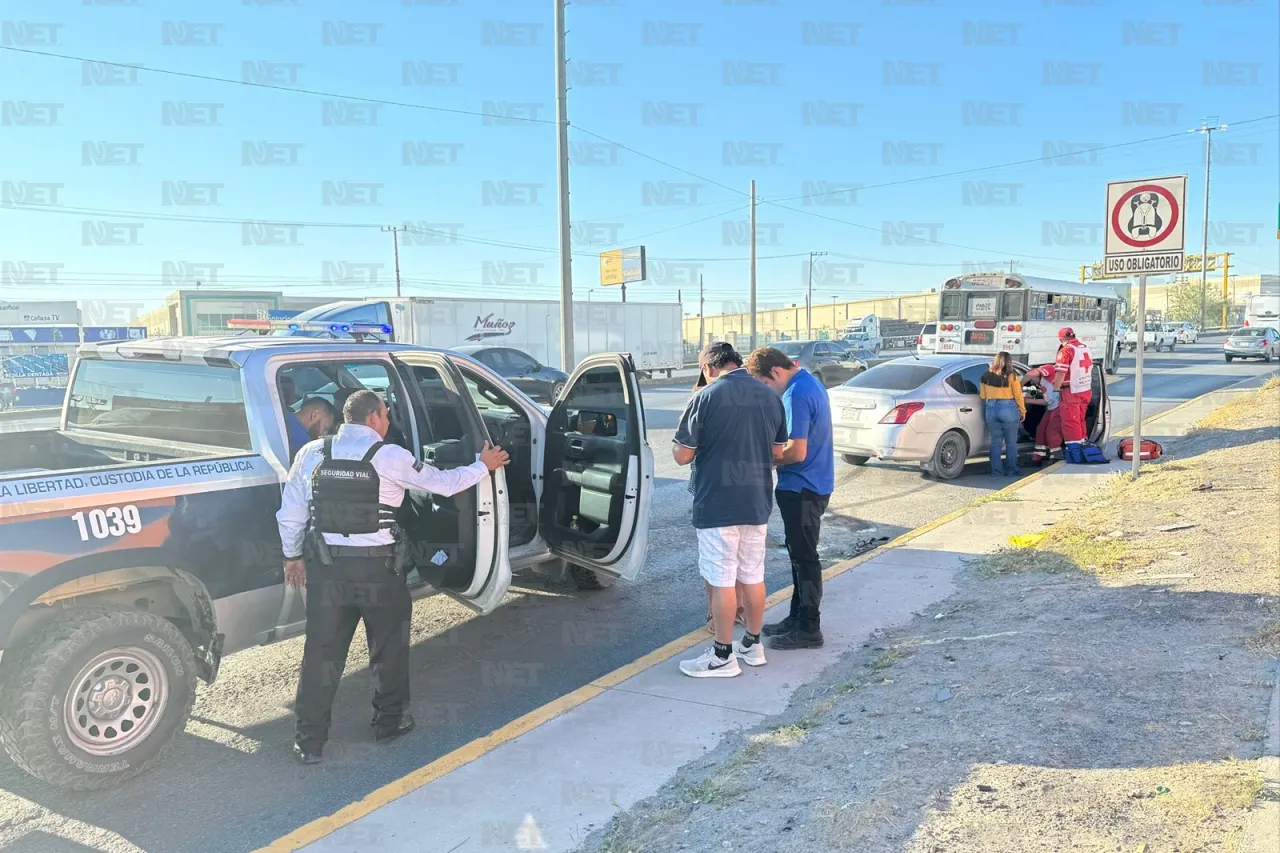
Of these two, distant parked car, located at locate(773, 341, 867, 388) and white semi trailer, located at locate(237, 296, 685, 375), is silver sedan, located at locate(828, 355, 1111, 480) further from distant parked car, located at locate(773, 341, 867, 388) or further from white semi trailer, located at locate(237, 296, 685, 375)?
distant parked car, located at locate(773, 341, 867, 388)

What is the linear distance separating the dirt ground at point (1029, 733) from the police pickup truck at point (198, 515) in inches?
65.5

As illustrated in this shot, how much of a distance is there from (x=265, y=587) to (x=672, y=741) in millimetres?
2061

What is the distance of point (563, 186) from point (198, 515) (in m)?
16.7

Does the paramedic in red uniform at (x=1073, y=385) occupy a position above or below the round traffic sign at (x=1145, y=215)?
below

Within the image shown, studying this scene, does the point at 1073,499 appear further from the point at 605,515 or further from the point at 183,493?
the point at 183,493

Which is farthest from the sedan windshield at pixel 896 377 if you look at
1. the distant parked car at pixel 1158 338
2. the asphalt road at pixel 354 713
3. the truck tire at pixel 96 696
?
the distant parked car at pixel 1158 338

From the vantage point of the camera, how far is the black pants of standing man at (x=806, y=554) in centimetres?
512

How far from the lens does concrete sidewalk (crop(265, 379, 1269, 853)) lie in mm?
3266

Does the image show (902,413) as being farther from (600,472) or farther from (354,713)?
(354,713)

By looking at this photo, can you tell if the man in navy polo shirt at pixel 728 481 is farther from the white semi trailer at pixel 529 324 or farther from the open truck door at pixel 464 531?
the white semi trailer at pixel 529 324

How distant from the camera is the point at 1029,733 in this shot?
3602 millimetres

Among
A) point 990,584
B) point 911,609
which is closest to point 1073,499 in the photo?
point 990,584

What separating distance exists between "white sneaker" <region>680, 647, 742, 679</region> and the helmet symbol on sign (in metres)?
6.61

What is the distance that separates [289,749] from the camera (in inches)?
163
